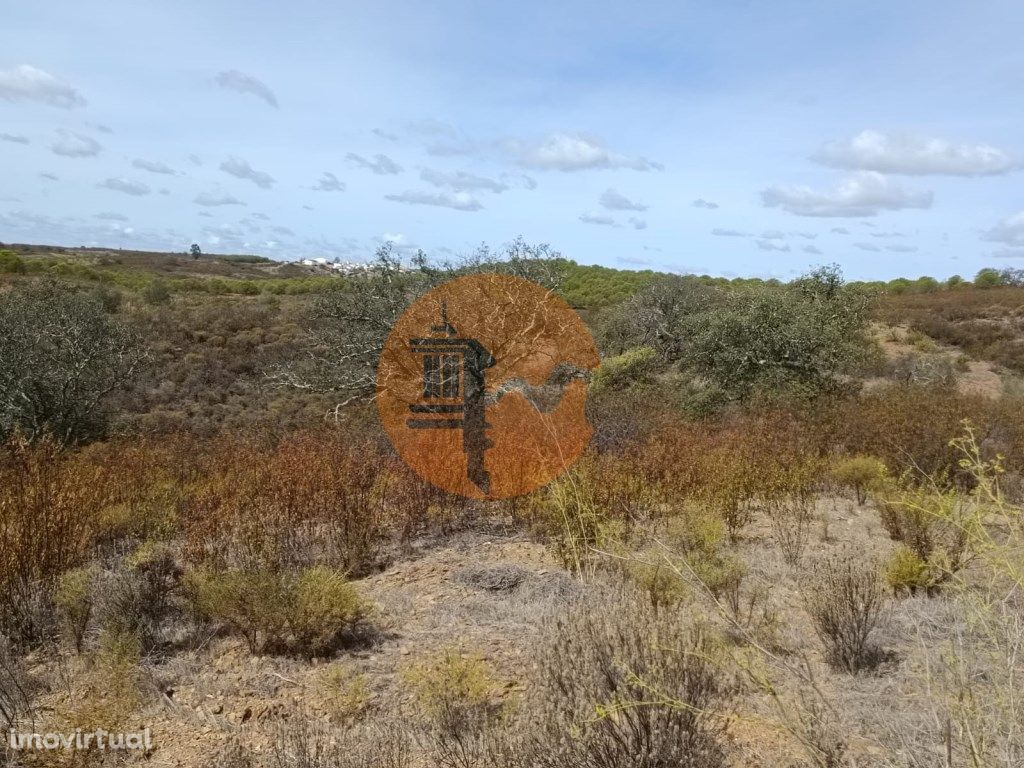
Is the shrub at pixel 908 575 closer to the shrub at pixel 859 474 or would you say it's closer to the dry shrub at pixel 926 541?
the dry shrub at pixel 926 541

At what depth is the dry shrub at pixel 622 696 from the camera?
2316 mm

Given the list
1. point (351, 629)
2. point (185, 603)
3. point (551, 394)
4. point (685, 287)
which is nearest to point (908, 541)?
point (351, 629)

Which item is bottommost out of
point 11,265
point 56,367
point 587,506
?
point 587,506

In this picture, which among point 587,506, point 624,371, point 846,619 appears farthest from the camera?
point 624,371

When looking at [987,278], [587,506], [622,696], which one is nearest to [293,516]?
[587,506]

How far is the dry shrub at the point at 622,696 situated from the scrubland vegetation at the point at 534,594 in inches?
0.5

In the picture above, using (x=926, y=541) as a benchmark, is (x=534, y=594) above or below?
below

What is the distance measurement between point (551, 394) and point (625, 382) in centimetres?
342

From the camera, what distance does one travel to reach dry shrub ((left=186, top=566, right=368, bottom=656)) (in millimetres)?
3658

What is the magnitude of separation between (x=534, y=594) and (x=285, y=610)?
5.40ft

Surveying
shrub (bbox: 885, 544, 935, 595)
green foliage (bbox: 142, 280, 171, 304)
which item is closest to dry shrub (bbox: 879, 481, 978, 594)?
shrub (bbox: 885, 544, 935, 595)

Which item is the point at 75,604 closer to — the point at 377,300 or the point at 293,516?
the point at 293,516

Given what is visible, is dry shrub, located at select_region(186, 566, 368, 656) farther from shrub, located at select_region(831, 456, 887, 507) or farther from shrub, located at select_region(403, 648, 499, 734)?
shrub, located at select_region(831, 456, 887, 507)

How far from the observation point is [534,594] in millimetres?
4438
